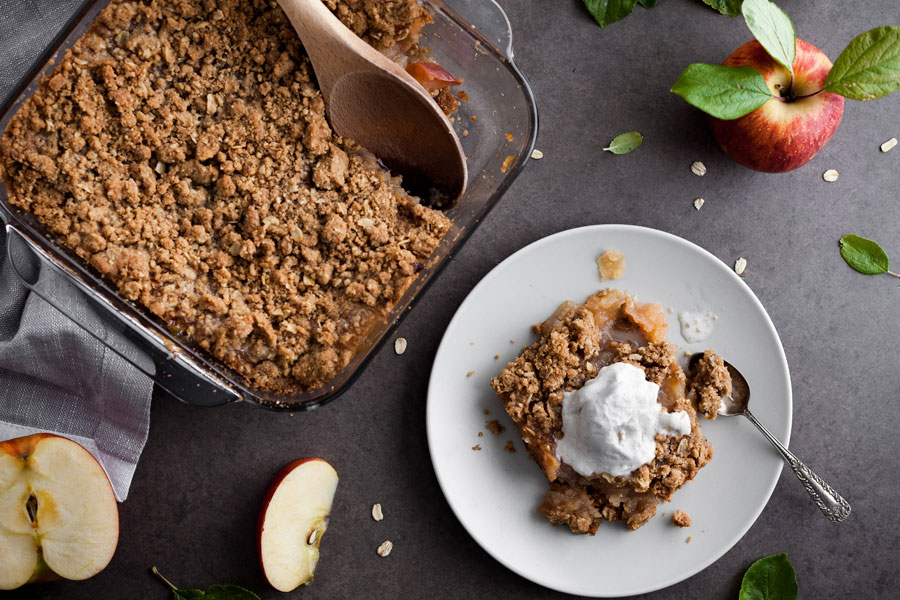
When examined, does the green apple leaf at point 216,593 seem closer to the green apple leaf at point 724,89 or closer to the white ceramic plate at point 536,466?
the white ceramic plate at point 536,466

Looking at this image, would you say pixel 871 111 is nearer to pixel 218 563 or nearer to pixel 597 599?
pixel 597 599

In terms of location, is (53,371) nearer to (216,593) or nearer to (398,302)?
(216,593)

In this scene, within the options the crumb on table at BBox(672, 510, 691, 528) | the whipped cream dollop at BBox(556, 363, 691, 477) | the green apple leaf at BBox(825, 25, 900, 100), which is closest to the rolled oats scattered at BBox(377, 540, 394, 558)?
the whipped cream dollop at BBox(556, 363, 691, 477)

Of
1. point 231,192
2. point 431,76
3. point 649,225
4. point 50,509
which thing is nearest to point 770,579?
point 649,225

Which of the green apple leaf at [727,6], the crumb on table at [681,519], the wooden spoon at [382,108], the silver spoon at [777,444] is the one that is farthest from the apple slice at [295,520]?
the green apple leaf at [727,6]

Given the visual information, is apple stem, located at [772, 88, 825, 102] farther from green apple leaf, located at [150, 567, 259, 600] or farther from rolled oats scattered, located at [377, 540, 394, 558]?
green apple leaf, located at [150, 567, 259, 600]

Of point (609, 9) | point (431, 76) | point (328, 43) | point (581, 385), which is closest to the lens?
point (328, 43)
